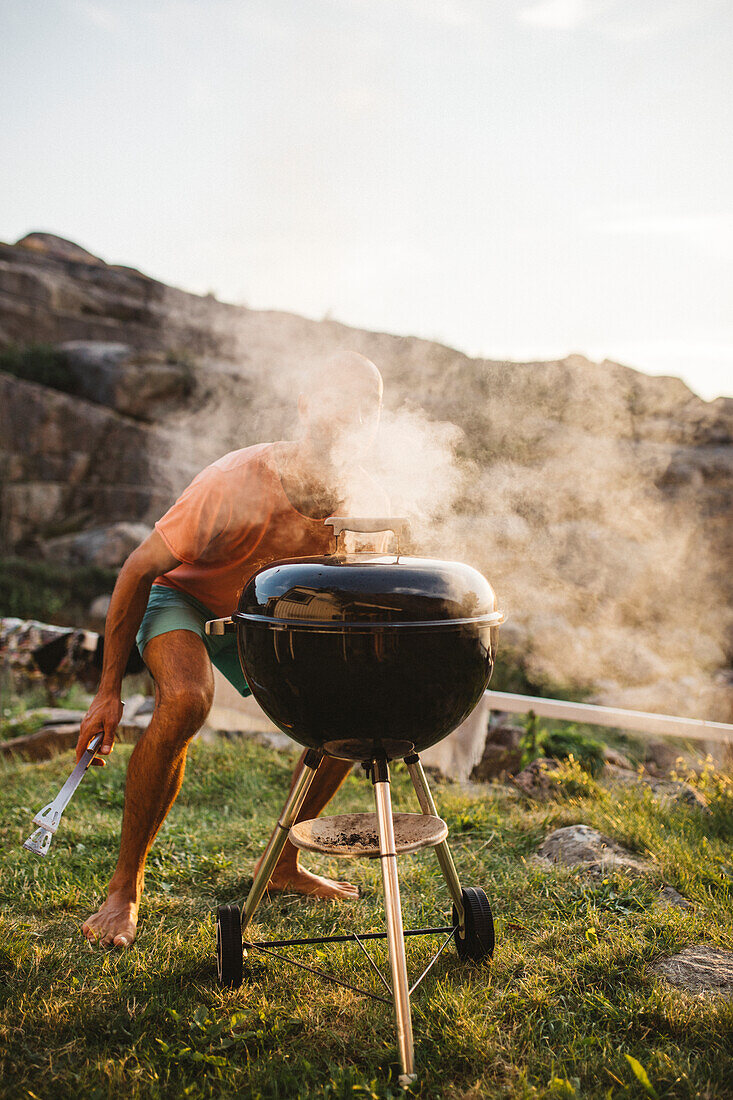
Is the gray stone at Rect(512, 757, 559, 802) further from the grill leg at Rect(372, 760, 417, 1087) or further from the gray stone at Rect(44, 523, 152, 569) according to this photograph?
the gray stone at Rect(44, 523, 152, 569)

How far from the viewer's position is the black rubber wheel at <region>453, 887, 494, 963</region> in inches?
73.1

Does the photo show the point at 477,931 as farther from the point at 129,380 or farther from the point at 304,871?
the point at 129,380

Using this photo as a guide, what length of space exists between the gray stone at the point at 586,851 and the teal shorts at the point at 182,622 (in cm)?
130

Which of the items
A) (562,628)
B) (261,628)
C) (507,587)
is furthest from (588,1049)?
(562,628)

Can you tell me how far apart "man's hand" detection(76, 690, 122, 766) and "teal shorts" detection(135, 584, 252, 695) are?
0.22m

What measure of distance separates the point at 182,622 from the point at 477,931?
1.19 metres

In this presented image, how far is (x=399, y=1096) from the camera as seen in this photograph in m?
1.34

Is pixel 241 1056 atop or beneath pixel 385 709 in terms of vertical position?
beneath

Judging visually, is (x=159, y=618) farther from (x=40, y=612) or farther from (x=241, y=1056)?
(x=40, y=612)

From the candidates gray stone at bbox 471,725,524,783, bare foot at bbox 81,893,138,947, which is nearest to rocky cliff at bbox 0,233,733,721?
gray stone at bbox 471,725,524,783

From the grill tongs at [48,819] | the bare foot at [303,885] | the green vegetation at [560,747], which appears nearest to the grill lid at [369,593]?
the grill tongs at [48,819]

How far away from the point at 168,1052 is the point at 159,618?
112cm

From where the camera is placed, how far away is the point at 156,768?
2.02 metres

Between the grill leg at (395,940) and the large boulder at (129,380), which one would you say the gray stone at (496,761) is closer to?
the grill leg at (395,940)
